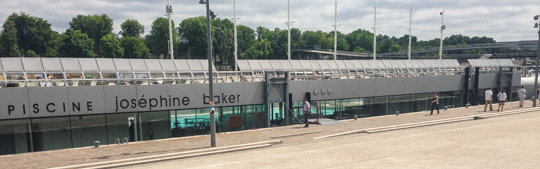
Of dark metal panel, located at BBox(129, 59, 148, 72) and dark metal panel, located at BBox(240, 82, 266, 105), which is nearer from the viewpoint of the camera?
dark metal panel, located at BBox(129, 59, 148, 72)

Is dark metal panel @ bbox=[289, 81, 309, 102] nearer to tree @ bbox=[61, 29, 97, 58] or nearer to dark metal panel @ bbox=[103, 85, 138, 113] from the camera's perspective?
dark metal panel @ bbox=[103, 85, 138, 113]

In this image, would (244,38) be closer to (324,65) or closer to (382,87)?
(324,65)

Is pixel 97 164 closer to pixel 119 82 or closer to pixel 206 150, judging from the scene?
pixel 206 150

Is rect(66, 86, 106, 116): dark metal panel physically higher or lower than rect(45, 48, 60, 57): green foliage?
lower

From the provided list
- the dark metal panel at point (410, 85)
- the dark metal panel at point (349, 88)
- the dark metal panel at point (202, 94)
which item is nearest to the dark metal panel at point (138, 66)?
the dark metal panel at point (202, 94)

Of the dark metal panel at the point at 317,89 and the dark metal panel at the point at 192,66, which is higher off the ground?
the dark metal panel at the point at 192,66

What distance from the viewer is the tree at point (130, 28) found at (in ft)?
302

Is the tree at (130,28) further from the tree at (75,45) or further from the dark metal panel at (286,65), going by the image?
the dark metal panel at (286,65)

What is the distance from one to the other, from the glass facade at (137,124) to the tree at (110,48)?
210ft

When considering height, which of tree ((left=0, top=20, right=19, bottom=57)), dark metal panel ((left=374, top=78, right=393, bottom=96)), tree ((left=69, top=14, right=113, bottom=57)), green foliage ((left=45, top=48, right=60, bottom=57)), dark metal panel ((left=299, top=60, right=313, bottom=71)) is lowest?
dark metal panel ((left=374, top=78, right=393, bottom=96))

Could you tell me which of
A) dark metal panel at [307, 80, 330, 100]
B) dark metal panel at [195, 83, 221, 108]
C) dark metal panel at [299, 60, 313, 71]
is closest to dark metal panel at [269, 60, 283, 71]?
dark metal panel at [299, 60, 313, 71]

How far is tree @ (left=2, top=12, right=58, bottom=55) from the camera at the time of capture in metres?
75.0

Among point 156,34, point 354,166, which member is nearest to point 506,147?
point 354,166

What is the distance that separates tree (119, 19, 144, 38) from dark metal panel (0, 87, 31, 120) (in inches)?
3255
